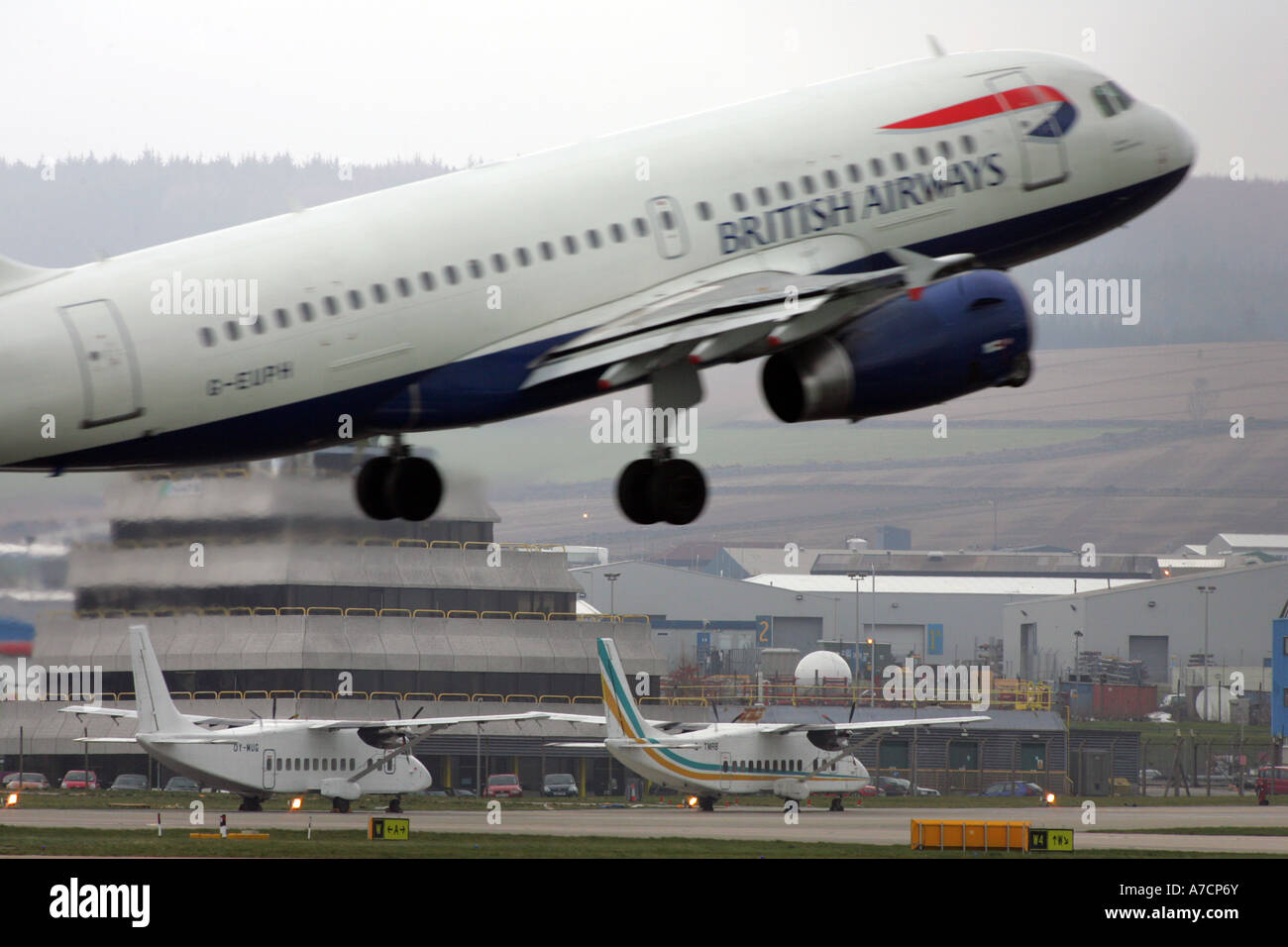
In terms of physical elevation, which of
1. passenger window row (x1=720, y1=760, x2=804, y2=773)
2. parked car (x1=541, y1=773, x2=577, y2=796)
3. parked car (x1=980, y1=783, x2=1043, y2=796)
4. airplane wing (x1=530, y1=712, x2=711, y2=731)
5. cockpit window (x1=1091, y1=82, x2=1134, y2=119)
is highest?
cockpit window (x1=1091, y1=82, x2=1134, y2=119)

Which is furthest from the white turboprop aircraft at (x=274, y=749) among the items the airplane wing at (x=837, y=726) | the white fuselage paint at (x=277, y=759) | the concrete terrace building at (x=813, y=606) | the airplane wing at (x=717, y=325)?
the concrete terrace building at (x=813, y=606)

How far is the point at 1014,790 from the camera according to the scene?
91.2 m

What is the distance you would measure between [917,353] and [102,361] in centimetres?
1151

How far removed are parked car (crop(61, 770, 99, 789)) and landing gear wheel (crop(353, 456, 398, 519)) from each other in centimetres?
6273

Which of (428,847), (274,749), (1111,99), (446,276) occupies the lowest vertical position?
(274,749)

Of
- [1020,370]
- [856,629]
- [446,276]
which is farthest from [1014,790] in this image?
[446,276]

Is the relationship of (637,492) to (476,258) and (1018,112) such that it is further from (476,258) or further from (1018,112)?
(1018,112)

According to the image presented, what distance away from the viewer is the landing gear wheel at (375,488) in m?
28.5

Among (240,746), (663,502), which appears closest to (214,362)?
(663,502)

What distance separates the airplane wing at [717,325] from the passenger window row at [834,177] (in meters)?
1.65

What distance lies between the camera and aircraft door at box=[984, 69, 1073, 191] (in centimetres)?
3097

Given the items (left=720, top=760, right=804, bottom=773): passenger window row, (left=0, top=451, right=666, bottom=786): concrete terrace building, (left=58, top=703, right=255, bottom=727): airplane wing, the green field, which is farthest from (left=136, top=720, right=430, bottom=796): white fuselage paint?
(left=720, top=760, right=804, bottom=773): passenger window row

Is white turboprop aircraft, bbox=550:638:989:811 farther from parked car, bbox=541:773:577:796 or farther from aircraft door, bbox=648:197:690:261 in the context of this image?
aircraft door, bbox=648:197:690:261

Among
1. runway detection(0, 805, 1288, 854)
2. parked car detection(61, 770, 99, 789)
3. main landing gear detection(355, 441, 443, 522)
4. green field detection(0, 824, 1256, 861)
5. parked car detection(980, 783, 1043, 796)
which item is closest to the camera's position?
main landing gear detection(355, 441, 443, 522)
